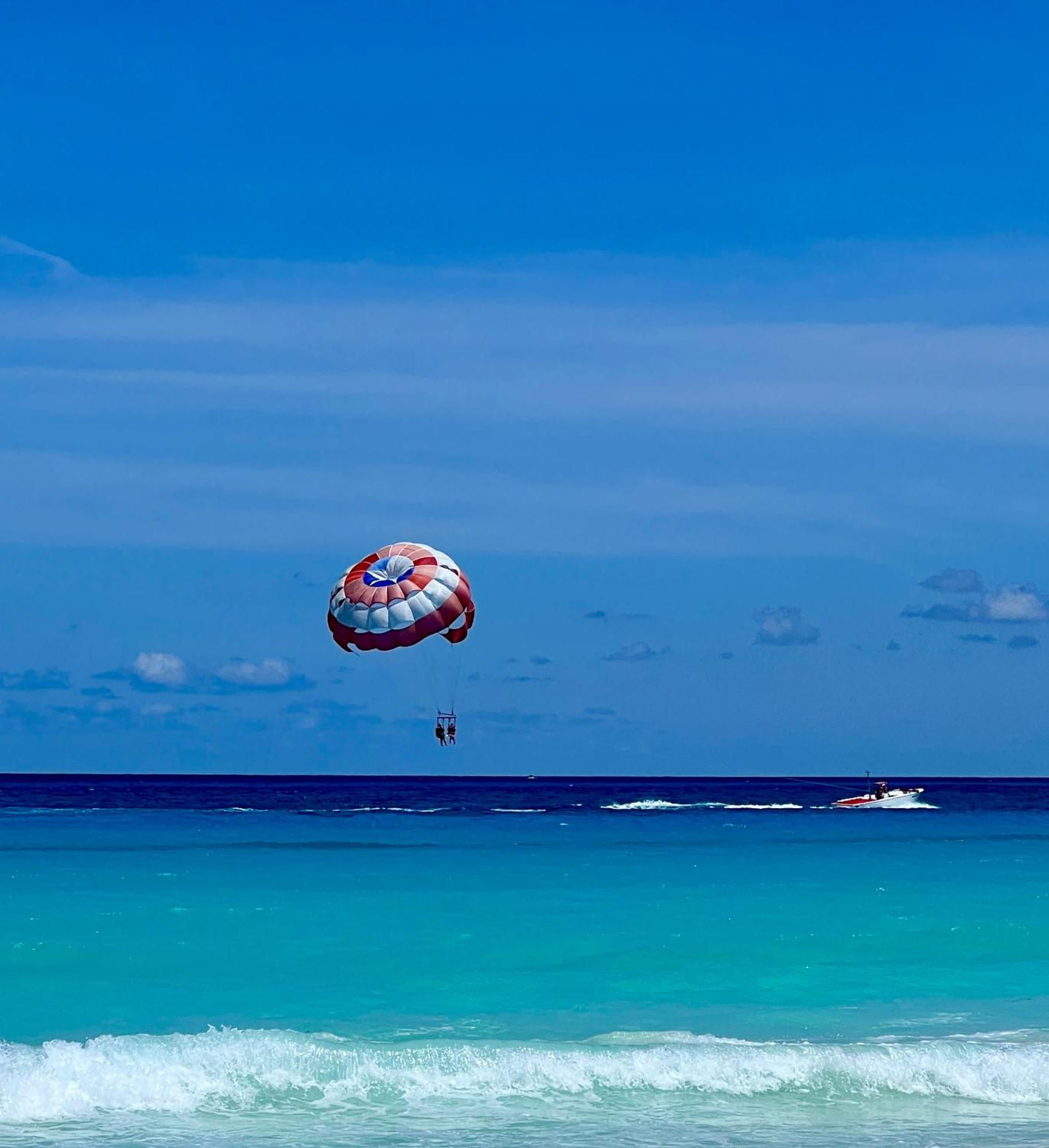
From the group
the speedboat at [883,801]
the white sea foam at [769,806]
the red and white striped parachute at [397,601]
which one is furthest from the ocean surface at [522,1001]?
the white sea foam at [769,806]

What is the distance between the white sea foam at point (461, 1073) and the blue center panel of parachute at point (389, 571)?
502 inches

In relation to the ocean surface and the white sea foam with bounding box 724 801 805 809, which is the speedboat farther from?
the ocean surface

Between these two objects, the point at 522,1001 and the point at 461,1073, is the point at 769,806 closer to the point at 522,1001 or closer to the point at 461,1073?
the point at 522,1001

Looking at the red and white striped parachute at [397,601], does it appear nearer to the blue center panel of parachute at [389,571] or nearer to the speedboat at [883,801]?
the blue center panel of parachute at [389,571]

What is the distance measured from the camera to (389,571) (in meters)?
29.2

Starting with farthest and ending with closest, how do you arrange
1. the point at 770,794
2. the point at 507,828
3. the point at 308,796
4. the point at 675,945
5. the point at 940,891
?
the point at 770,794, the point at 308,796, the point at 507,828, the point at 940,891, the point at 675,945

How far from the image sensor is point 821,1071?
1616 centimetres

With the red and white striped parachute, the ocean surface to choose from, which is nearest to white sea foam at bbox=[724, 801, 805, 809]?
the ocean surface

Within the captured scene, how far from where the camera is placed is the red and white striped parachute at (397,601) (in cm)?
2858

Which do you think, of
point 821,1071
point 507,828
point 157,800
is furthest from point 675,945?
point 157,800

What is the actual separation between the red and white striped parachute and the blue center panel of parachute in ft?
0.04

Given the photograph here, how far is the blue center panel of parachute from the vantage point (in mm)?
28984

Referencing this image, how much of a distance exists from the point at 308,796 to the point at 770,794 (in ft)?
136

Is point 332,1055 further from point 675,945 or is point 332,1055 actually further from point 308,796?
point 308,796
